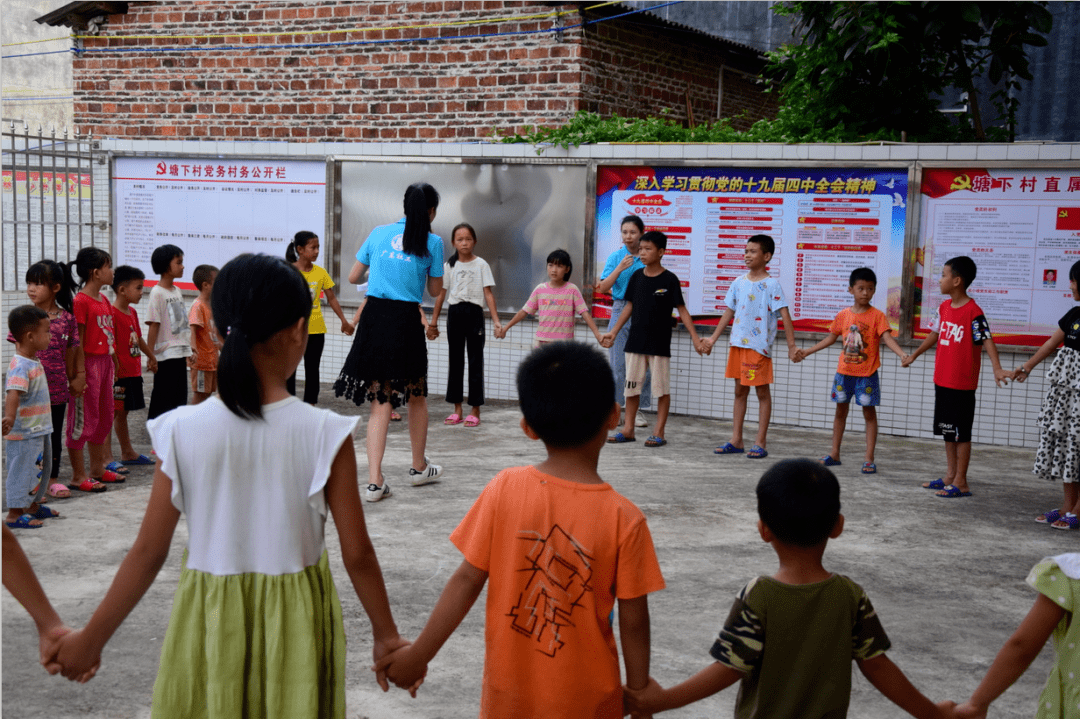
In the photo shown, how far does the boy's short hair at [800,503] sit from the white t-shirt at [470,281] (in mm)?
6740

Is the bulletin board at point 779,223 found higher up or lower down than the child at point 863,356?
higher up

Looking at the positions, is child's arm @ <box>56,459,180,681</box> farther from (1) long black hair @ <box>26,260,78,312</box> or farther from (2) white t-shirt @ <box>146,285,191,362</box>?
(2) white t-shirt @ <box>146,285,191,362</box>

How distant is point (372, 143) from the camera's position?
10.8m

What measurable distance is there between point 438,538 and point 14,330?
2.40 m

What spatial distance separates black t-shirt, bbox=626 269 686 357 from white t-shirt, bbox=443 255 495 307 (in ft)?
4.59

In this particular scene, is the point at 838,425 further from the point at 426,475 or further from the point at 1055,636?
the point at 1055,636

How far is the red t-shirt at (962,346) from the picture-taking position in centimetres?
663

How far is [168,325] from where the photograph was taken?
23.4ft

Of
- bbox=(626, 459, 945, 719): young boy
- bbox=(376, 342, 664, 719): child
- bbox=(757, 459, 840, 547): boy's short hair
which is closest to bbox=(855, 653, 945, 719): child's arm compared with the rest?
bbox=(626, 459, 945, 719): young boy

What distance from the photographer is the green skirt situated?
2.12 metres

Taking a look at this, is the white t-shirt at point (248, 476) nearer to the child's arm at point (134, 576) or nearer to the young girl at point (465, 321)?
the child's arm at point (134, 576)

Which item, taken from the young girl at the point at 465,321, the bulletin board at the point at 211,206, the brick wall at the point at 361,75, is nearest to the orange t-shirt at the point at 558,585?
the young girl at the point at 465,321

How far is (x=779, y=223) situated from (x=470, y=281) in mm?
2748

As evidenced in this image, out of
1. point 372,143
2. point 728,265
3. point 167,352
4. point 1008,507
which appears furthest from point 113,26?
point 1008,507
